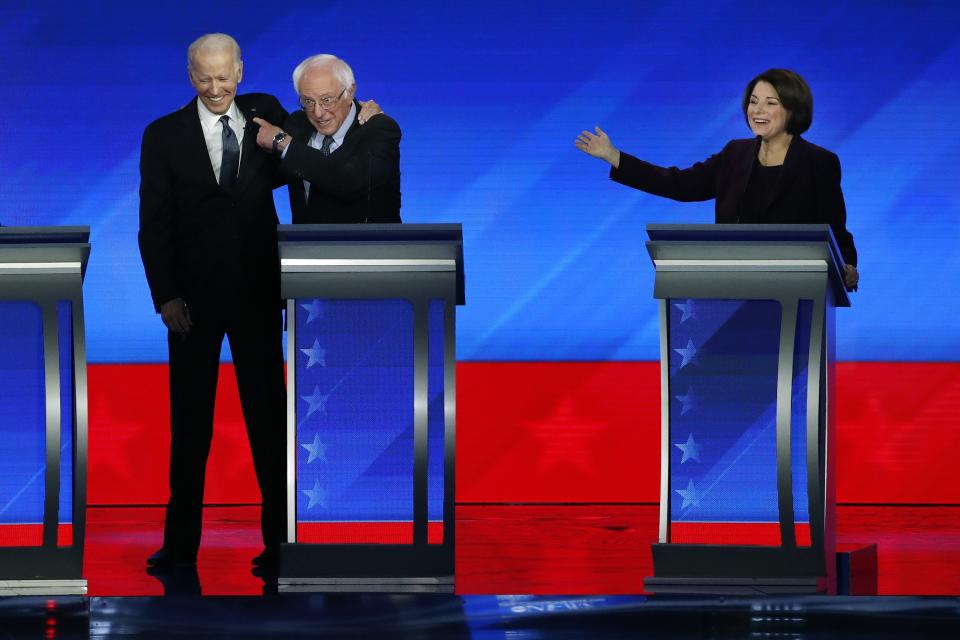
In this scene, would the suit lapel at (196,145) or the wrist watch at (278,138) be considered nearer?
the wrist watch at (278,138)

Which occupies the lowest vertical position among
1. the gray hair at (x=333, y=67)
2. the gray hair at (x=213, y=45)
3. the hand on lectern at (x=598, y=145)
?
the hand on lectern at (x=598, y=145)

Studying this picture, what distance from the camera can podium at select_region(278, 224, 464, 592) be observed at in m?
3.46

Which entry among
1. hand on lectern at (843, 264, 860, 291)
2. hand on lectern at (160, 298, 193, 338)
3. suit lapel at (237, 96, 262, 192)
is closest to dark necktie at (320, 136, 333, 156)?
suit lapel at (237, 96, 262, 192)

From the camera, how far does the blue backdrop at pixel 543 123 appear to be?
19.9 feet

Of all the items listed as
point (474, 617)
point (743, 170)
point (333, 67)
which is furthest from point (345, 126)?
point (474, 617)

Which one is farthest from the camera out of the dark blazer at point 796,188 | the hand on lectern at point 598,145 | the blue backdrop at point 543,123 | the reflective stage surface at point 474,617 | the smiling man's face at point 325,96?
the blue backdrop at point 543,123

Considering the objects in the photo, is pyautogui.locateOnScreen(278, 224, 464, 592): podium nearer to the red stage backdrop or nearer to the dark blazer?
the dark blazer

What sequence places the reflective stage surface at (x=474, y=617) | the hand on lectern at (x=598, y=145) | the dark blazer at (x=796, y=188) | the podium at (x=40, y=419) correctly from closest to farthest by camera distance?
1. the reflective stage surface at (x=474, y=617)
2. the podium at (x=40, y=419)
3. the dark blazer at (x=796, y=188)
4. the hand on lectern at (x=598, y=145)

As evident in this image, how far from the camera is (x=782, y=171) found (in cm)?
386

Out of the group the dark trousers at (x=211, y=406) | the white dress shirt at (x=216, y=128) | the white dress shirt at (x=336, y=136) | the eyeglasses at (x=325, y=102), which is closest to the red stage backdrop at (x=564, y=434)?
the dark trousers at (x=211, y=406)

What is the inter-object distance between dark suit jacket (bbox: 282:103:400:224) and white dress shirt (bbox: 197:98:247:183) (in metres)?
0.13

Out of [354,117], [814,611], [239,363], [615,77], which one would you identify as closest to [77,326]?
[239,363]

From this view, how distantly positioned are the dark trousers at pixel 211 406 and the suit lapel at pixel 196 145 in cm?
33

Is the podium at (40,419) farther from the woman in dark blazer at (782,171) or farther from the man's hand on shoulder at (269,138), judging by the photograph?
the woman in dark blazer at (782,171)
